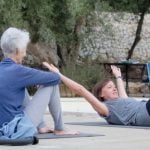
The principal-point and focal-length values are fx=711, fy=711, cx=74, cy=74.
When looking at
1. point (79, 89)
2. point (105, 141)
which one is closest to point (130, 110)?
point (79, 89)

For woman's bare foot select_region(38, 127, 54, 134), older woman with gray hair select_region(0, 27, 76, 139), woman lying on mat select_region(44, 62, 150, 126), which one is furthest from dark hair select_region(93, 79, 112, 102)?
older woman with gray hair select_region(0, 27, 76, 139)

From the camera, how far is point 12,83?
24.5ft

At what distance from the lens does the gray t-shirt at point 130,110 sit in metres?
9.45

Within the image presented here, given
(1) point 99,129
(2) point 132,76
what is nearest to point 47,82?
(1) point 99,129

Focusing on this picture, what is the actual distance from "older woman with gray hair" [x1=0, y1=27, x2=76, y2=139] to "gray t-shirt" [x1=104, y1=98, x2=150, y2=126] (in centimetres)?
194

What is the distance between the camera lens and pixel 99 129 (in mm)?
9484

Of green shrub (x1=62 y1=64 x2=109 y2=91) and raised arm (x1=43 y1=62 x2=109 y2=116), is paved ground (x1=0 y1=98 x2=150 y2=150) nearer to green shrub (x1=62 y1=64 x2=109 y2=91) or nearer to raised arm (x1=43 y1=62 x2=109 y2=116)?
raised arm (x1=43 y1=62 x2=109 y2=116)

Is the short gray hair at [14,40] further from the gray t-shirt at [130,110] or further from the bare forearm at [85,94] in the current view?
the gray t-shirt at [130,110]

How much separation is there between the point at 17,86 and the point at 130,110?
2456 millimetres

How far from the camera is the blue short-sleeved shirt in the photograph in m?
7.44

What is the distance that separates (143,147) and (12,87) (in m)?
1.50

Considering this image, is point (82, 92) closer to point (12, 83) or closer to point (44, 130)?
point (44, 130)

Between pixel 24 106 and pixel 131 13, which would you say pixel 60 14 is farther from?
pixel 24 106

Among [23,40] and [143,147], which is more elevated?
[23,40]
